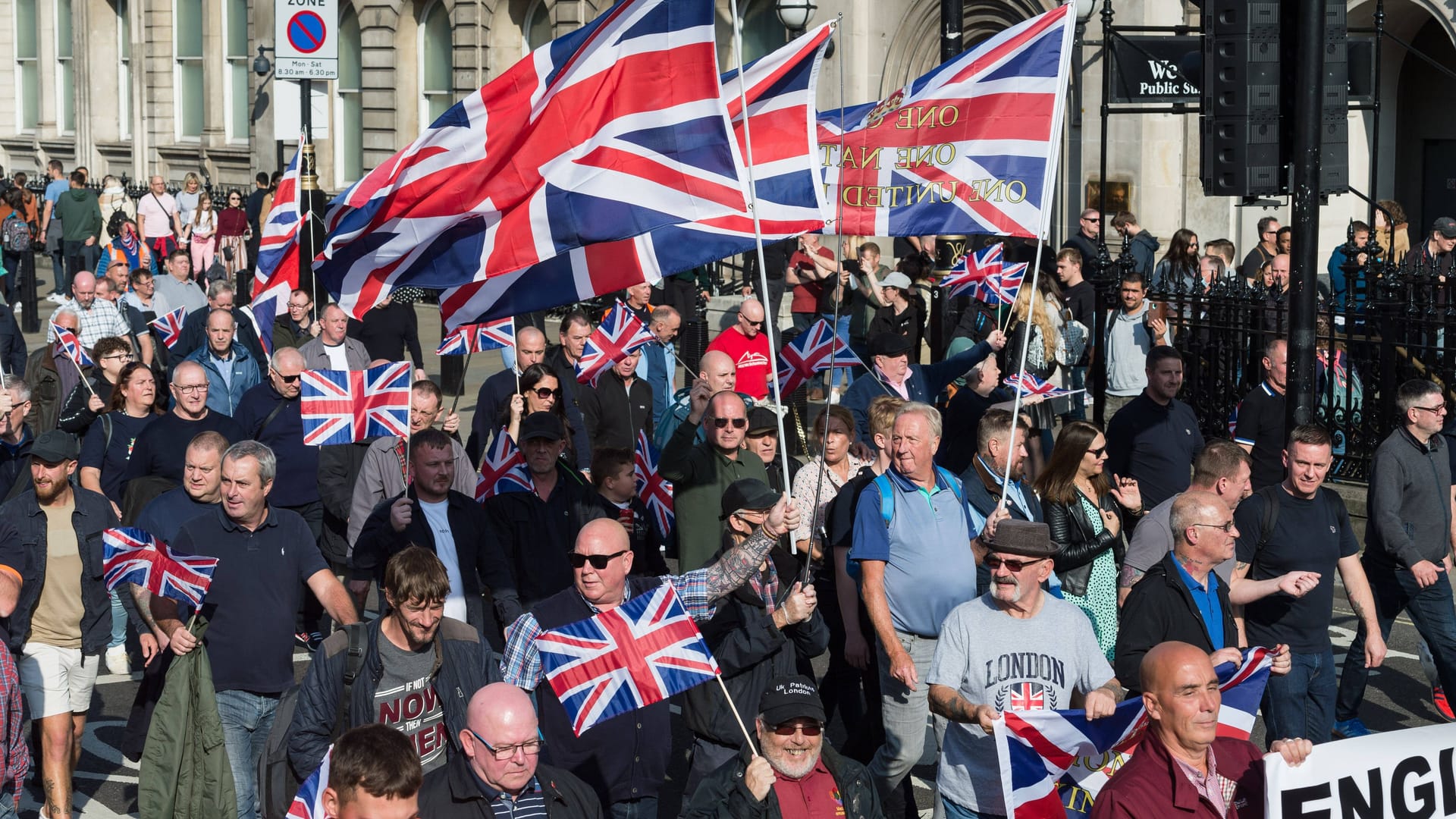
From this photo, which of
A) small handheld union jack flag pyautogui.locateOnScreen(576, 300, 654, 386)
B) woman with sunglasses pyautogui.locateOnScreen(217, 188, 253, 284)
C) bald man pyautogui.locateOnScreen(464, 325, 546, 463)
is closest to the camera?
bald man pyautogui.locateOnScreen(464, 325, 546, 463)

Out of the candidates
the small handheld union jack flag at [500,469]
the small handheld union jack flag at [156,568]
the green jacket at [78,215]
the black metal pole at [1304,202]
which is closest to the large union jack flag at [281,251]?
the small handheld union jack flag at [500,469]

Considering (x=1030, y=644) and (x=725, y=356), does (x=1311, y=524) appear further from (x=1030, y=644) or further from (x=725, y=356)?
(x=725, y=356)

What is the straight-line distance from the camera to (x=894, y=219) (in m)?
9.98

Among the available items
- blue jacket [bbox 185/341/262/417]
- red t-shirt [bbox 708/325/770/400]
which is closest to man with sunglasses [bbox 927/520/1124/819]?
red t-shirt [bbox 708/325/770/400]

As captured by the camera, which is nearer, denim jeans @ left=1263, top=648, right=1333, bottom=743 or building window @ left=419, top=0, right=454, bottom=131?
denim jeans @ left=1263, top=648, right=1333, bottom=743

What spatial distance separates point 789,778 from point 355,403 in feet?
14.7

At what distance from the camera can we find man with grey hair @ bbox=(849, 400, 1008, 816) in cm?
708

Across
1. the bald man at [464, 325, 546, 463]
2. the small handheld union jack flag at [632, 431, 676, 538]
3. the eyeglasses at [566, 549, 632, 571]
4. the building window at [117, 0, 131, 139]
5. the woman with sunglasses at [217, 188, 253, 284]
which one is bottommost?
the small handheld union jack flag at [632, 431, 676, 538]

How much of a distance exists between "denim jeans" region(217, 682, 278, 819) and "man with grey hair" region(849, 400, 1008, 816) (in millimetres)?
2268

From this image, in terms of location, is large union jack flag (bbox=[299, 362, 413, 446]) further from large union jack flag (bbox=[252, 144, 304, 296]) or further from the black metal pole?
the black metal pole

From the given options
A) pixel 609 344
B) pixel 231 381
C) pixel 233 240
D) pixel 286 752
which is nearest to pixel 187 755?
pixel 286 752

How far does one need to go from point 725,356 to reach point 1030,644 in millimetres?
4477

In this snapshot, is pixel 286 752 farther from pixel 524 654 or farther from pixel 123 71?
pixel 123 71

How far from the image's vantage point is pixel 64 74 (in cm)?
4256
